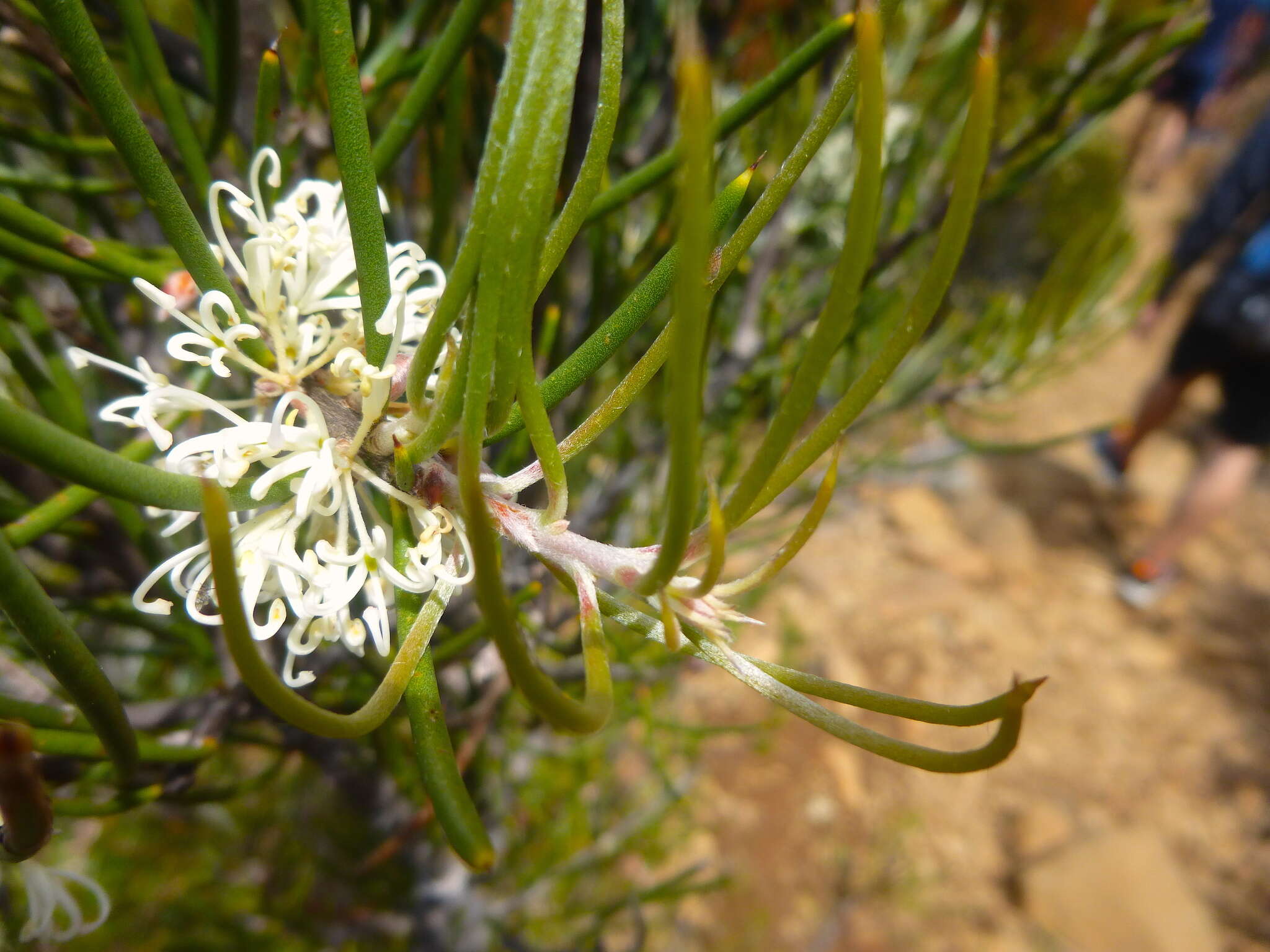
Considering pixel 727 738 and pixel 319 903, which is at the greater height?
pixel 319 903

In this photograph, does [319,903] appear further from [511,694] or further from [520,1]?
[520,1]

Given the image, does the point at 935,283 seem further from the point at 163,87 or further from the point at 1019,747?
the point at 1019,747

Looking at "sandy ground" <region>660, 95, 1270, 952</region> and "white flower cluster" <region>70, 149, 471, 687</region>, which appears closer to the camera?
"white flower cluster" <region>70, 149, 471, 687</region>

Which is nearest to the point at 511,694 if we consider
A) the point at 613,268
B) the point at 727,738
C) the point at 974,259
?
the point at 613,268

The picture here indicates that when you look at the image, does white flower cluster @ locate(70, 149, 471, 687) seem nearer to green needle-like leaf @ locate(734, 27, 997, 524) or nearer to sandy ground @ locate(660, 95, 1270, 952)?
green needle-like leaf @ locate(734, 27, 997, 524)

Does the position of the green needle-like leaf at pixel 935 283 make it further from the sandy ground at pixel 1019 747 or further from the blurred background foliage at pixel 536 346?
the sandy ground at pixel 1019 747

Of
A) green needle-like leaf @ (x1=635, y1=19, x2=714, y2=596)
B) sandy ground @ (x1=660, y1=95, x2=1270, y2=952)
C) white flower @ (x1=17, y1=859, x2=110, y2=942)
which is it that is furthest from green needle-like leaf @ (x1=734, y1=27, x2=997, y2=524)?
sandy ground @ (x1=660, y1=95, x2=1270, y2=952)

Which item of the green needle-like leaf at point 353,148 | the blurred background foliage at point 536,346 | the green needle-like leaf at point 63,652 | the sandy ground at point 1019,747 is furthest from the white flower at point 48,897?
the sandy ground at point 1019,747

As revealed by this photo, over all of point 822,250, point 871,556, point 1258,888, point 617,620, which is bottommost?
point 1258,888
